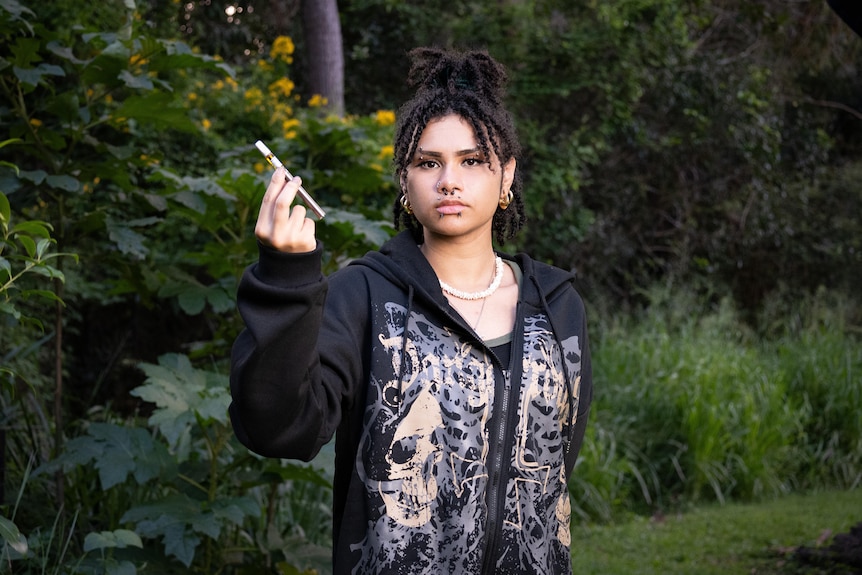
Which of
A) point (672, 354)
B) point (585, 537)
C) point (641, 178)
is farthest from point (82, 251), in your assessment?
point (641, 178)

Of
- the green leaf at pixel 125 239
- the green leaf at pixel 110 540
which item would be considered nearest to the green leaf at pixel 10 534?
the green leaf at pixel 110 540

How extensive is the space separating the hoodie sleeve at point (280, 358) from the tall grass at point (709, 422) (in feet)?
15.0

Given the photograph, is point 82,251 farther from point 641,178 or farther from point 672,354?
point 641,178

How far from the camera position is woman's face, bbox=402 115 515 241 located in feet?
6.33

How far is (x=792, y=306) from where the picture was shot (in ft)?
32.3

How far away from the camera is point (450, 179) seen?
75.4 inches

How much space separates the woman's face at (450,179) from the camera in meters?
1.93

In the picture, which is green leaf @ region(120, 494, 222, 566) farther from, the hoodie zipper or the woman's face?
the woman's face

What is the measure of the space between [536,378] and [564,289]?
0.29m

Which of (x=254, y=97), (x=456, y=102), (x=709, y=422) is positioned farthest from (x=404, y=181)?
(x=254, y=97)

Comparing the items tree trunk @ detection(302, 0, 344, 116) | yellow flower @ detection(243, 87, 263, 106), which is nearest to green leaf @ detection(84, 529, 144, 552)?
yellow flower @ detection(243, 87, 263, 106)

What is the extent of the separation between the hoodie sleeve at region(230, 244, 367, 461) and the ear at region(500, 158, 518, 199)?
0.65 m

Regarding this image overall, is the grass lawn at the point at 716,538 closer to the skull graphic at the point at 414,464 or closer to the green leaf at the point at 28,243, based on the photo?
the skull graphic at the point at 414,464

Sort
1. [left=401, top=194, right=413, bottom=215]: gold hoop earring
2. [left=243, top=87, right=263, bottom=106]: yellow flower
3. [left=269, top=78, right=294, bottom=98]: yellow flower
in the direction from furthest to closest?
[left=269, top=78, right=294, bottom=98]: yellow flower
[left=243, top=87, right=263, bottom=106]: yellow flower
[left=401, top=194, right=413, bottom=215]: gold hoop earring
